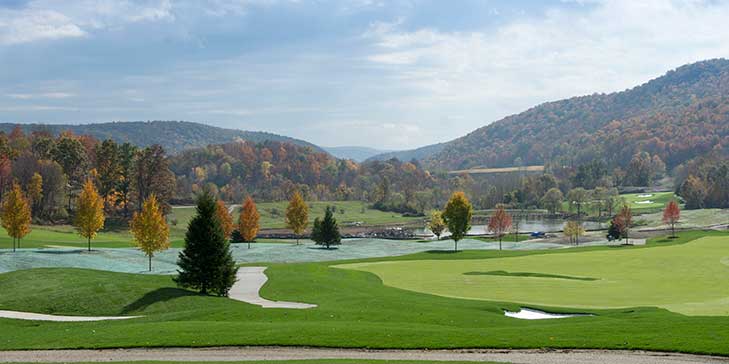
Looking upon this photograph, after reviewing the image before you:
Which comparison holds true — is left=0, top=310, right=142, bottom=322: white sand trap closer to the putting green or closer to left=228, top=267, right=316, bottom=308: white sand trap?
left=228, top=267, right=316, bottom=308: white sand trap

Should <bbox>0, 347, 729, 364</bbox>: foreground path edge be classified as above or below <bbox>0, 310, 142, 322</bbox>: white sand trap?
above

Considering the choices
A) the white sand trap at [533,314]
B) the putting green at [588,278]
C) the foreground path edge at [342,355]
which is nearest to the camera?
the foreground path edge at [342,355]

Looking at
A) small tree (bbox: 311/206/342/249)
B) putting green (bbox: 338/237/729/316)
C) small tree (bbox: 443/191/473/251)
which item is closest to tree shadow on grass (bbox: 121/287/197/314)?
putting green (bbox: 338/237/729/316)

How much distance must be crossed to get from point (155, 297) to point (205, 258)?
4.31 m

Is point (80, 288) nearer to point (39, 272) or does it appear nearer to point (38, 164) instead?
point (39, 272)

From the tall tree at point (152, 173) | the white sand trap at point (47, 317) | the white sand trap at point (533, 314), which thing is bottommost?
the white sand trap at point (533, 314)

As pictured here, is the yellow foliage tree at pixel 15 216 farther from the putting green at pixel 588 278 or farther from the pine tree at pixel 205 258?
the pine tree at pixel 205 258

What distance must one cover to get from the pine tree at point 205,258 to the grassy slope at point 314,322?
1.70m

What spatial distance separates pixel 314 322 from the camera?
30.7m

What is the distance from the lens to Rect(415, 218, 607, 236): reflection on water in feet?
508

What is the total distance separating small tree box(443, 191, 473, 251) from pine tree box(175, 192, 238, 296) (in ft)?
174

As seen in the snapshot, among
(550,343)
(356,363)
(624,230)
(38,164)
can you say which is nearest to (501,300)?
(550,343)

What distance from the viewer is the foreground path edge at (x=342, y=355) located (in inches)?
886

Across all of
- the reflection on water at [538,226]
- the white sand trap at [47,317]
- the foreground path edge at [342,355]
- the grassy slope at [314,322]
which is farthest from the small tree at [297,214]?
the foreground path edge at [342,355]
